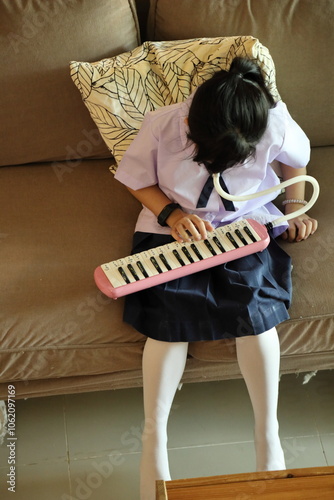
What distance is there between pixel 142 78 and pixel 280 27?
15.0 inches

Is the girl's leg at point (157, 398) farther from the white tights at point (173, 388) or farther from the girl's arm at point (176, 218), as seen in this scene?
the girl's arm at point (176, 218)

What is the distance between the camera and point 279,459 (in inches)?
56.1

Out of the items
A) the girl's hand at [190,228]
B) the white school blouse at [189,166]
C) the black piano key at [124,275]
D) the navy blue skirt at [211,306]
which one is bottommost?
the navy blue skirt at [211,306]

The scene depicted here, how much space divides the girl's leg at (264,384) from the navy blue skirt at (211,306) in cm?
4

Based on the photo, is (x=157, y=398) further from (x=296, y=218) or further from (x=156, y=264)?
(x=296, y=218)

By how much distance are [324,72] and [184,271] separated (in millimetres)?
694

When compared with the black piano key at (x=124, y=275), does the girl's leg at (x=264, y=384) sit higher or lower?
lower

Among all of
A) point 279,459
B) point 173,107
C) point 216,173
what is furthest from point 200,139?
point 279,459

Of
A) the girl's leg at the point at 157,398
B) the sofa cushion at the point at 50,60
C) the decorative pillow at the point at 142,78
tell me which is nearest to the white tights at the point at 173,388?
the girl's leg at the point at 157,398

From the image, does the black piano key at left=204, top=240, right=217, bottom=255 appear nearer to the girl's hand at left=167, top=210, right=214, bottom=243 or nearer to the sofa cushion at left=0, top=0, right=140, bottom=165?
the girl's hand at left=167, top=210, right=214, bottom=243

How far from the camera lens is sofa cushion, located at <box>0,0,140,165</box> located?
161 centimetres

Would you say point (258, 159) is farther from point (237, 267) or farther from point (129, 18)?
point (129, 18)

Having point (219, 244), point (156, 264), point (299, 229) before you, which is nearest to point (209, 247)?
point (219, 244)

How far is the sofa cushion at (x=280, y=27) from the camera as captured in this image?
1646 mm
